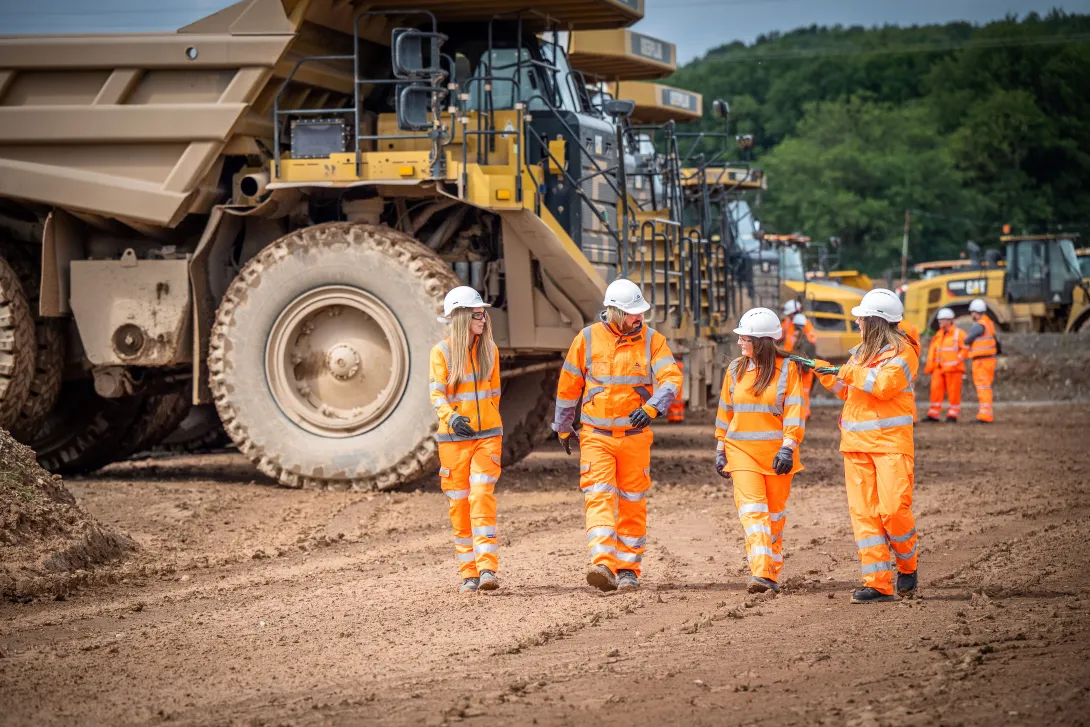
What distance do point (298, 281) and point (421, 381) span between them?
3.91 ft

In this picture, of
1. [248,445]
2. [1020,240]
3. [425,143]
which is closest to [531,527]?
[248,445]

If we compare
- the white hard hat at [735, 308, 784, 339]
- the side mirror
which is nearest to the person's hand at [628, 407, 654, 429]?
the white hard hat at [735, 308, 784, 339]

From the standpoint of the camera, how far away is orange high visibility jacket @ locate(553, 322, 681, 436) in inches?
306

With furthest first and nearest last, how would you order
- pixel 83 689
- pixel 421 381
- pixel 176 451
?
pixel 176 451 → pixel 421 381 → pixel 83 689

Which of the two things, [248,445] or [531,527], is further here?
[248,445]

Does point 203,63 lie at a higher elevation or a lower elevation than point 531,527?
higher

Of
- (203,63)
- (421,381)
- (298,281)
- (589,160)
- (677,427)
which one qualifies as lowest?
(677,427)

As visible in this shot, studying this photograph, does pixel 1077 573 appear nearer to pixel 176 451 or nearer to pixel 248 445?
pixel 248 445

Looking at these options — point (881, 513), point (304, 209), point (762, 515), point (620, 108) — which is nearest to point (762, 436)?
point (762, 515)

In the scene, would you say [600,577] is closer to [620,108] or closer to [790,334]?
[620,108]

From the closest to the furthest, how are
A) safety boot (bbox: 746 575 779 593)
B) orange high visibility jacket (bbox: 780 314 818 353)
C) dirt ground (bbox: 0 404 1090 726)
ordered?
dirt ground (bbox: 0 404 1090 726), safety boot (bbox: 746 575 779 593), orange high visibility jacket (bbox: 780 314 818 353)

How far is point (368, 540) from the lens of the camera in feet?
31.6

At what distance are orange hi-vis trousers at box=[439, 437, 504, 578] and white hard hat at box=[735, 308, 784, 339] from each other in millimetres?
1334

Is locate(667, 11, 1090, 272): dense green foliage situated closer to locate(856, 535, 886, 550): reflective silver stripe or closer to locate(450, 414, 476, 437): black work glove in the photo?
locate(450, 414, 476, 437): black work glove
